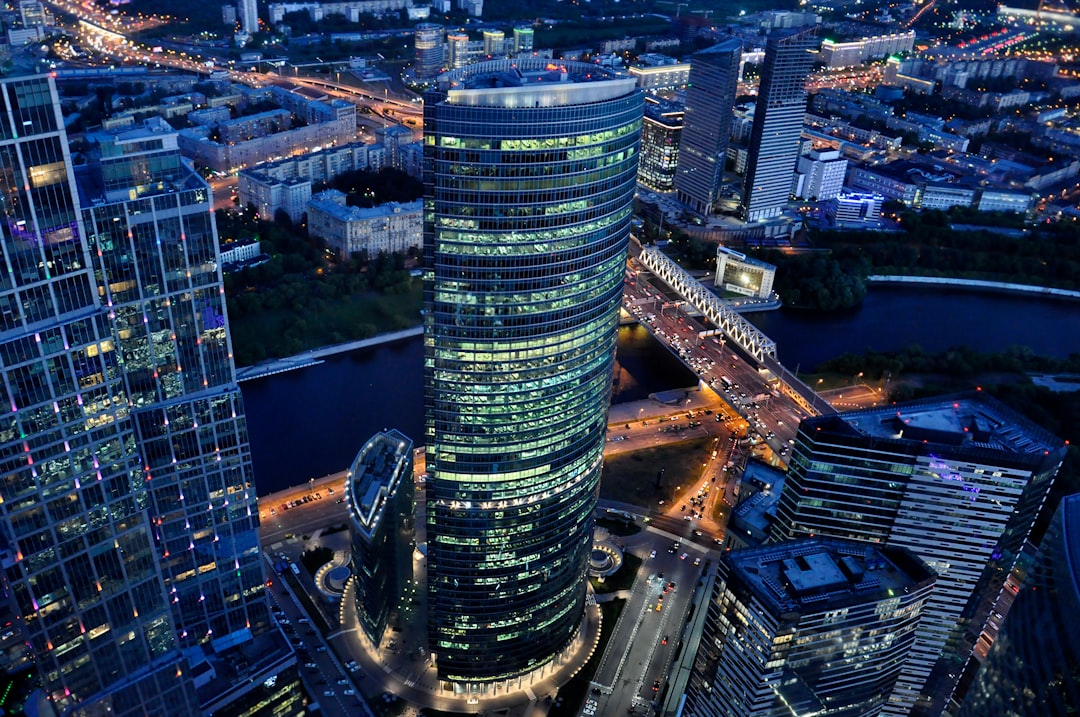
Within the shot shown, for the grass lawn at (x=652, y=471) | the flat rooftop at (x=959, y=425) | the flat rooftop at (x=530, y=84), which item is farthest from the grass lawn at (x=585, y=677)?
the flat rooftop at (x=530, y=84)

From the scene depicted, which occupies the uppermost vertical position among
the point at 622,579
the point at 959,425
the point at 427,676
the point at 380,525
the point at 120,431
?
the point at 120,431

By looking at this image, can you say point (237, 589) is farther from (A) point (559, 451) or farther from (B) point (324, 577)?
(A) point (559, 451)

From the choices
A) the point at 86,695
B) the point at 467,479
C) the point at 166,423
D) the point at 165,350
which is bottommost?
the point at 86,695

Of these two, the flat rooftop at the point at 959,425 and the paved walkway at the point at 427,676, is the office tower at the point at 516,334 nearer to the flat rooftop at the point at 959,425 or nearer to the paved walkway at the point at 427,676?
the paved walkway at the point at 427,676

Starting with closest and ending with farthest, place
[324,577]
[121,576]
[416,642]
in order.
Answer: [121,576] → [416,642] → [324,577]

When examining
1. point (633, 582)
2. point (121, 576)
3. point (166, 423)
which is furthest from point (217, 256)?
point (633, 582)

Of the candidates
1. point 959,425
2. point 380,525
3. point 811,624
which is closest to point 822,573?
point 811,624

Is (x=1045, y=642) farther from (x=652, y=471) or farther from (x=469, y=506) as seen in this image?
(x=652, y=471)

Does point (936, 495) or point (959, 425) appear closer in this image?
point (936, 495)
